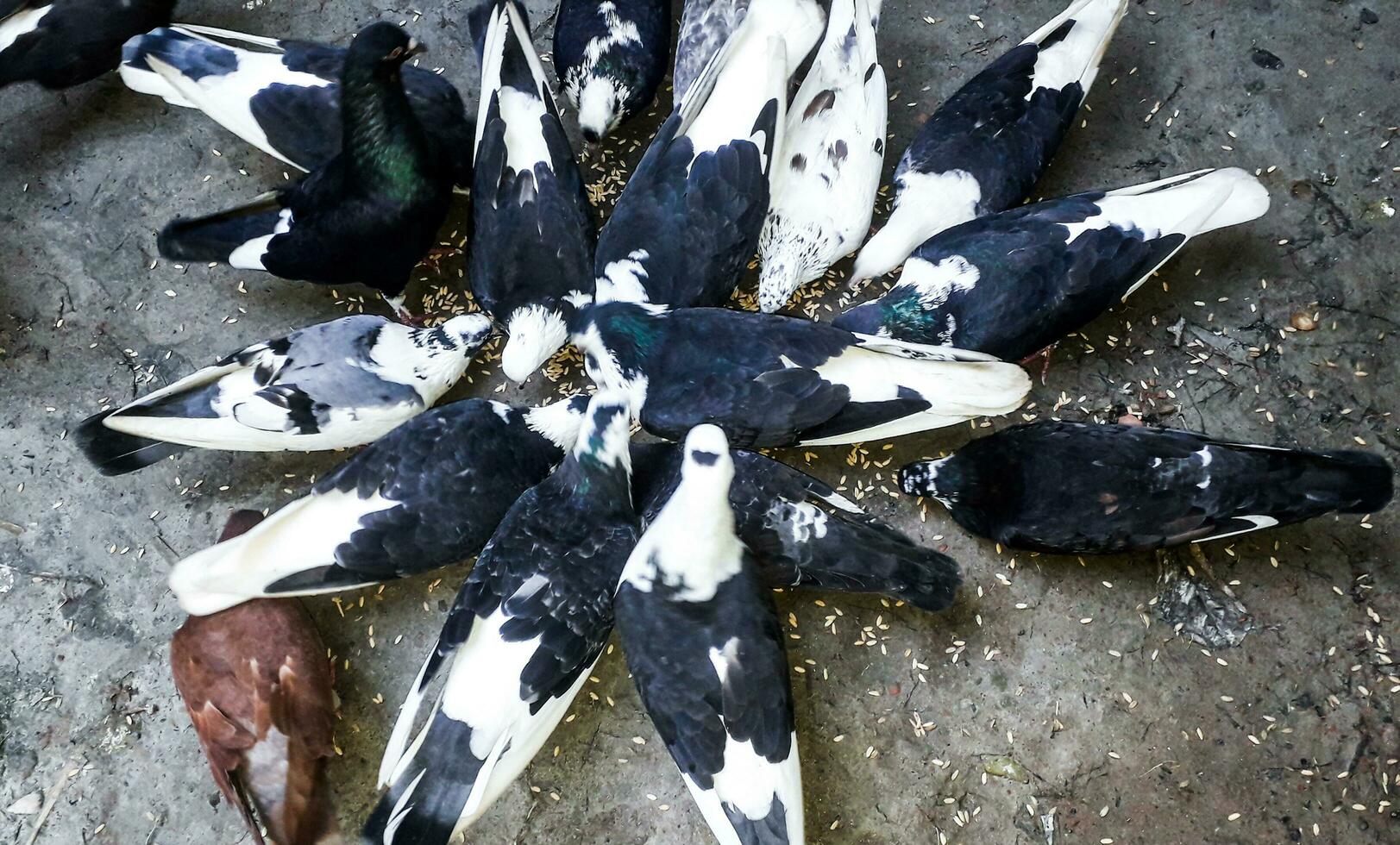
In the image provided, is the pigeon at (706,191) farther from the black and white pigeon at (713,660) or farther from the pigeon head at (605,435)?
the black and white pigeon at (713,660)

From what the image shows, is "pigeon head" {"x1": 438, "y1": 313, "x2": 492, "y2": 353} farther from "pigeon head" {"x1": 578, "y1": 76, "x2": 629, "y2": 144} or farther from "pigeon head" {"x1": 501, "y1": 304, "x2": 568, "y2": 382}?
"pigeon head" {"x1": 578, "y1": 76, "x2": 629, "y2": 144}

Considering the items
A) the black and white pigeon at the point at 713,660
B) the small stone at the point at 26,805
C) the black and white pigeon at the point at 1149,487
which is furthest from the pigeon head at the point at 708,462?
the small stone at the point at 26,805

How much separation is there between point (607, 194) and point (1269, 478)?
1.97 m

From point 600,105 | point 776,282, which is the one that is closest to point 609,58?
point 600,105

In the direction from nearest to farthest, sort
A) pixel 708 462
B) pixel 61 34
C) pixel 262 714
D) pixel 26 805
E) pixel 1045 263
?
pixel 708 462, pixel 262 714, pixel 1045 263, pixel 26 805, pixel 61 34

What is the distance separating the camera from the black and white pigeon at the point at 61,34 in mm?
2826

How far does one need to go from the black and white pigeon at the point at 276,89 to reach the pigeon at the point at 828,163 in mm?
937

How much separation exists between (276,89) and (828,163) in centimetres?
Answer: 156

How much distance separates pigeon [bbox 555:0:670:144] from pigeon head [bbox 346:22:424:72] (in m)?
0.50

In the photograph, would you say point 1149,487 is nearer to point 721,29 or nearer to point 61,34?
point 721,29

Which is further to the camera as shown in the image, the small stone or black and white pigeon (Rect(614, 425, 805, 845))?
the small stone

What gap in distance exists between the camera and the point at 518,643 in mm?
2275

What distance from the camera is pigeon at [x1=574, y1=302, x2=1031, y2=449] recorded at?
7.75 ft

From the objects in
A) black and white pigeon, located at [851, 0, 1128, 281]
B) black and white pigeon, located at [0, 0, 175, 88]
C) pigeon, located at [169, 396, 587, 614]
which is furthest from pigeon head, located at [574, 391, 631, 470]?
black and white pigeon, located at [0, 0, 175, 88]
